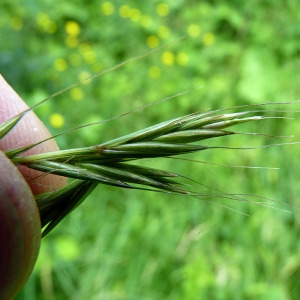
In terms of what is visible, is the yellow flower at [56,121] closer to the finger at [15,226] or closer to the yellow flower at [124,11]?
the yellow flower at [124,11]

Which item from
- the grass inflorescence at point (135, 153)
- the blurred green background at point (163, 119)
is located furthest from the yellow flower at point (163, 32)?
the grass inflorescence at point (135, 153)

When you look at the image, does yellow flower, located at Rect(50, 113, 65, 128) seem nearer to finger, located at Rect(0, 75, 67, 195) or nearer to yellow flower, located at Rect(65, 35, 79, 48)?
yellow flower, located at Rect(65, 35, 79, 48)

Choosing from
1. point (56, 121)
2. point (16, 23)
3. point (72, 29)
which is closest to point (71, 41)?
point (72, 29)

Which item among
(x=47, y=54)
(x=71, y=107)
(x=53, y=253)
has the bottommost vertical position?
(x=53, y=253)

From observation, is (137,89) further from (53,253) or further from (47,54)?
(53,253)

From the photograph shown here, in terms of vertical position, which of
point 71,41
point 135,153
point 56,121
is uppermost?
point 135,153

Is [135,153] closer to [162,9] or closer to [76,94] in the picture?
[76,94]

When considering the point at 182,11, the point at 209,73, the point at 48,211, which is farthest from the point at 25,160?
the point at 182,11

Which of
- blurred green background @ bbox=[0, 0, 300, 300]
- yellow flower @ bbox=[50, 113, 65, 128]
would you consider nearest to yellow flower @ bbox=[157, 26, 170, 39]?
blurred green background @ bbox=[0, 0, 300, 300]

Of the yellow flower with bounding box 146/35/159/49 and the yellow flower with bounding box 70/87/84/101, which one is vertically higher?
the yellow flower with bounding box 70/87/84/101
